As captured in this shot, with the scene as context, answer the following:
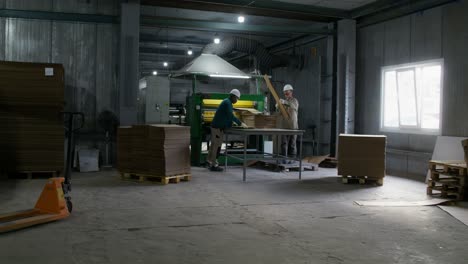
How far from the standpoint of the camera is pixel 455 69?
29.4ft

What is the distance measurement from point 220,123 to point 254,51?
4.70 meters

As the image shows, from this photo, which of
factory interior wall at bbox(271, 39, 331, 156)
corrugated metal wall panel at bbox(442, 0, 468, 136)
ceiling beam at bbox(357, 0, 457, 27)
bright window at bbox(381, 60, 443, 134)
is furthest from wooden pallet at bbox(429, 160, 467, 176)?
factory interior wall at bbox(271, 39, 331, 156)

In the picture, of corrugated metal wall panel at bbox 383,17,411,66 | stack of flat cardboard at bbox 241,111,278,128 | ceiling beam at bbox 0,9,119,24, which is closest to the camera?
ceiling beam at bbox 0,9,119,24

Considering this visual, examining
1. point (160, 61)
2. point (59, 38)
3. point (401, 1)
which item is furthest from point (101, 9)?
point (160, 61)

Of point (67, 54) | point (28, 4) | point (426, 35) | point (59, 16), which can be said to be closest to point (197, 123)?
point (67, 54)

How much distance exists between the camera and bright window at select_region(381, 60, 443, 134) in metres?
9.53

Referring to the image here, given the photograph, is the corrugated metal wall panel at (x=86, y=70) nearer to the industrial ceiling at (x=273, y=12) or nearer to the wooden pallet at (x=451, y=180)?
the industrial ceiling at (x=273, y=12)

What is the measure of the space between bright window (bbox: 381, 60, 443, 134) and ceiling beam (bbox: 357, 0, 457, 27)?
1184 mm

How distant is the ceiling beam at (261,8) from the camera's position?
10.7 m

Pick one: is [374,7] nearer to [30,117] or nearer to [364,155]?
[364,155]

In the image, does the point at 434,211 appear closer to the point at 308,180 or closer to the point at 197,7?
the point at 308,180

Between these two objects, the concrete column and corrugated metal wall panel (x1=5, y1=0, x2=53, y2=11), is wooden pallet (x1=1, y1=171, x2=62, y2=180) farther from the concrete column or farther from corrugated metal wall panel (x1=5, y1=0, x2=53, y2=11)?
corrugated metal wall panel (x1=5, y1=0, x2=53, y2=11)

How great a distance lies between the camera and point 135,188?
25.2 ft

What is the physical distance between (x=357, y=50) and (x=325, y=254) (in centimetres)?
882
